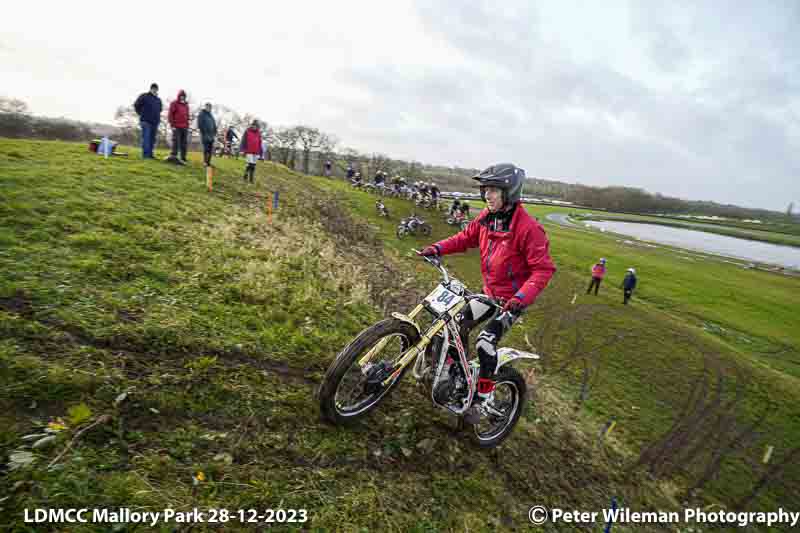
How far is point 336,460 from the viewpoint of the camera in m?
3.38

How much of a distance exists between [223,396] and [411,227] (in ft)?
64.9

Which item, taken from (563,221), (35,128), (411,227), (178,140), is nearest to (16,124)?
(35,128)

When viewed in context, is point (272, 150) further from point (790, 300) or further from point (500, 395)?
point (790, 300)

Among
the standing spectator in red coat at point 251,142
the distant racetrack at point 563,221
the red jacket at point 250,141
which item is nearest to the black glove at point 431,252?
the standing spectator in red coat at point 251,142

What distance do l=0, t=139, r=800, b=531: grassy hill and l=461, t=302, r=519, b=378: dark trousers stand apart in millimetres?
1203

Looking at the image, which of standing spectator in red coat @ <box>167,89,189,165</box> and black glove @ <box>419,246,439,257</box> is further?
standing spectator in red coat @ <box>167,89,189,165</box>

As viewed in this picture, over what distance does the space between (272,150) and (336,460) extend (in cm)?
6803

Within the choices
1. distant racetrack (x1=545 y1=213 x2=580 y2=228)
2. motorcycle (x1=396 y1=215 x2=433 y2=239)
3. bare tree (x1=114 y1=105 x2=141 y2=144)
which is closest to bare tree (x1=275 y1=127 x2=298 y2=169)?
bare tree (x1=114 y1=105 x2=141 y2=144)

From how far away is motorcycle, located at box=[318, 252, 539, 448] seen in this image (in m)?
3.47

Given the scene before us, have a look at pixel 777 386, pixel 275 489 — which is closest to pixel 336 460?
pixel 275 489

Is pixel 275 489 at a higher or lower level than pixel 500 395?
higher

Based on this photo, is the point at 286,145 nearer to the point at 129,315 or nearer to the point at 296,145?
the point at 296,145

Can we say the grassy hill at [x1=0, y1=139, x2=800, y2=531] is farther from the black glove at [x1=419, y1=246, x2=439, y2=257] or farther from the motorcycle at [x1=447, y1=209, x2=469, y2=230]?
the motorcycle at [x1=447, y1=209, x2=469, y2=230]

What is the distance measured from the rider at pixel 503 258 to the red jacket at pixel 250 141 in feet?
47.0
